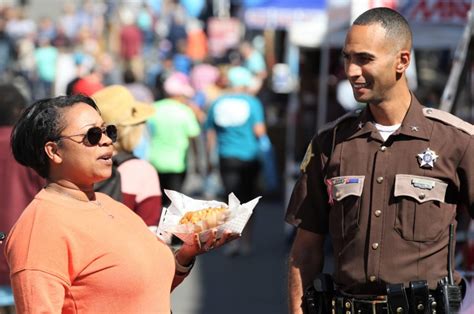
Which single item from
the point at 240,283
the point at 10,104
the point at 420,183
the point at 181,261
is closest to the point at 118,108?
the point at 10,104

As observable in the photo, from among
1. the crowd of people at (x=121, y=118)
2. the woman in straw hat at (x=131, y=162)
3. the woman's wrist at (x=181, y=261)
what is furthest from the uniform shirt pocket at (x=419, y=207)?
the woman in straw hat at (x=131, y=162)

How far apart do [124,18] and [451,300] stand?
28714mm

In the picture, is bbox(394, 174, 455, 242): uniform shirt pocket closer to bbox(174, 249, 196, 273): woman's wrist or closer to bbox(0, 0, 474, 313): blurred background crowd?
bbox(174, 249, 196, 273): woman's wrist

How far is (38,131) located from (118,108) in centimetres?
200

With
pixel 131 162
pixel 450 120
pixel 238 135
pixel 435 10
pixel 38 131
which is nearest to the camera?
pixel 38 131

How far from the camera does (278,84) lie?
2228 cm

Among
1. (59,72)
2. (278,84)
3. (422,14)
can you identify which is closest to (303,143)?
(422,14)

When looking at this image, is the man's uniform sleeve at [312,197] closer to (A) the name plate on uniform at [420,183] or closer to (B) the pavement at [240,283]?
(A) the name plate on uniform at [420,183]

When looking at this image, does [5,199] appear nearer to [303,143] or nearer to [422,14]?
[422,14]

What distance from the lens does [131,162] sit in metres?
5.79

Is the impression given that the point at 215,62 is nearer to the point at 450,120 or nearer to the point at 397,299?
the point at 450,120

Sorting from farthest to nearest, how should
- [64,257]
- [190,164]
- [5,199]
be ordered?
[190,164] → [5,199] → [64,257]

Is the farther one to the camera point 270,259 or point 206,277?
point 270,259

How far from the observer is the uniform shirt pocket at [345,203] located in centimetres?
435
